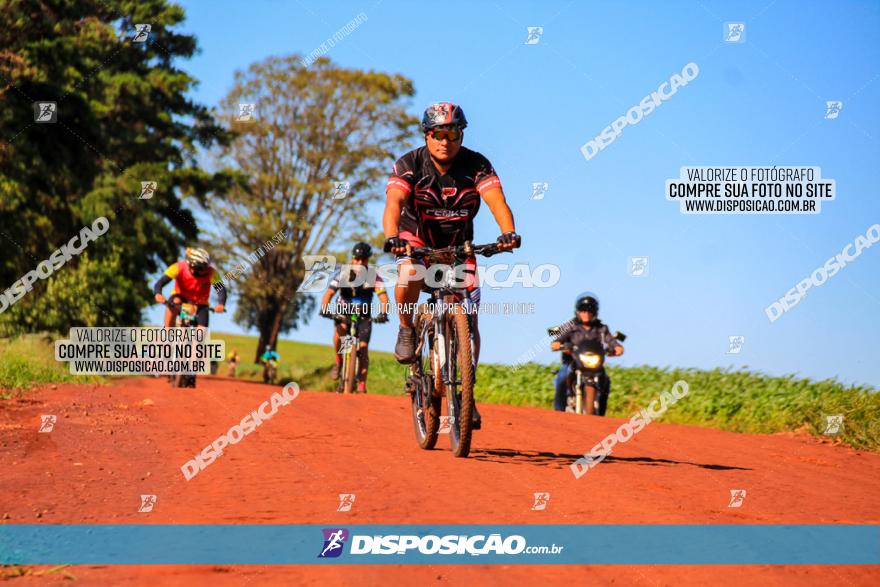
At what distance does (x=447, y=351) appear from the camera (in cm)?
809

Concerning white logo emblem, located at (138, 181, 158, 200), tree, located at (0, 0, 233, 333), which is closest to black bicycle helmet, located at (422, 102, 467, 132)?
tree, located at (0, 0, 233, 333)

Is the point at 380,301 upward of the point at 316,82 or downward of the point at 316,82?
downward

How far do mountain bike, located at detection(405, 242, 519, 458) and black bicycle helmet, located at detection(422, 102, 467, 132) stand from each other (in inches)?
41.7

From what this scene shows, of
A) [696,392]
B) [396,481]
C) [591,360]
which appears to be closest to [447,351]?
[396,481]

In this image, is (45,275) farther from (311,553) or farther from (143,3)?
(311,553)

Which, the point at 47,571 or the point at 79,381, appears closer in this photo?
the point at 47,571

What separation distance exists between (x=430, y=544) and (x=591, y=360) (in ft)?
30.0

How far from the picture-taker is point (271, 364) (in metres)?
34.3

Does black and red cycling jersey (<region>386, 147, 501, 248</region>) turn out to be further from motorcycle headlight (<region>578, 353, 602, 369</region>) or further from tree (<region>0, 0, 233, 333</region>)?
tree (<region>0, 0, 233, 333</region>)

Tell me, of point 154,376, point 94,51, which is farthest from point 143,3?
point 154,376

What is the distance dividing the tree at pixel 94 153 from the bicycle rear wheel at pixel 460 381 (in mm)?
15888

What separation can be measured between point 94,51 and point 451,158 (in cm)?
1982

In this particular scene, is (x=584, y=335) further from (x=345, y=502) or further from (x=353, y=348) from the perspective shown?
(x=345, y=502)

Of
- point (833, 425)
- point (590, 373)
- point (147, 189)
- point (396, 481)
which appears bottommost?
point (396, 481)
